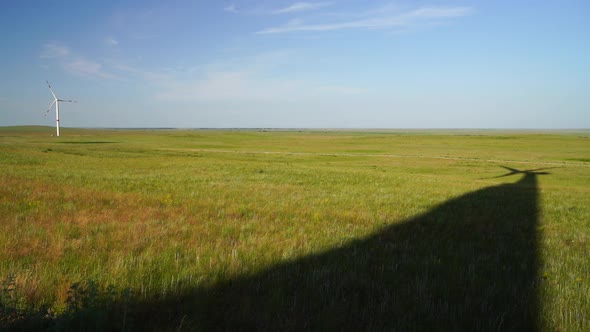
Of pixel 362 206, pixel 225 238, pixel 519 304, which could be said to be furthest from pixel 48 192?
pixel 519 304

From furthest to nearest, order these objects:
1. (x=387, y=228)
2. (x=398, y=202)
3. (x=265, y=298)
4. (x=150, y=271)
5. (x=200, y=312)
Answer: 1. (x=398, y=202)
2. (x=387, y=228)
3. (x=150, y=271)
4. (x=265, y=298)
5. (x=200, y=312)

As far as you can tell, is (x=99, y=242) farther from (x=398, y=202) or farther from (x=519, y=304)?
(x=398, y=202)

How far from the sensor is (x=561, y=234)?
28.6 feet

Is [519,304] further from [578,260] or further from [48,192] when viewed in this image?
[48,192]

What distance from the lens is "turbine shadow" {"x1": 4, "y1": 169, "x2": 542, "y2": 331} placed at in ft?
12.0

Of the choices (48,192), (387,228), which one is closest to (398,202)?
(387,228)

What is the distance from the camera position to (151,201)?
11633mm

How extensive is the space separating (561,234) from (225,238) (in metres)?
8.52

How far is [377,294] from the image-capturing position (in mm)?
4430

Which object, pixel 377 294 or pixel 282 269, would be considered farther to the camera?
pixel 282 269

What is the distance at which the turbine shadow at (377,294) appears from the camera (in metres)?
3.64

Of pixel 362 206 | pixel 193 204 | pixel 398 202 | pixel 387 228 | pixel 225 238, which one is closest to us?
pixel 225 238

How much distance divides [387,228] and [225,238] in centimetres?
411

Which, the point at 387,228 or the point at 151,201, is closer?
the point at 387,228
